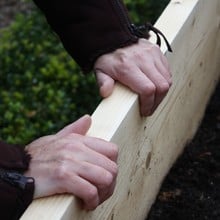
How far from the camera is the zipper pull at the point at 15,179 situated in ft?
4.45

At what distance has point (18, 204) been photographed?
1.38 metres

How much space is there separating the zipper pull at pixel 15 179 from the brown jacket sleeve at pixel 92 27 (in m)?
0.50

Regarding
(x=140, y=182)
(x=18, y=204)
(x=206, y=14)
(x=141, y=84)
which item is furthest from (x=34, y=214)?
(x=206, y=14)

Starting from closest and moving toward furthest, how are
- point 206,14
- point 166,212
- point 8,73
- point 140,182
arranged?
point 140,182 → point 166,212 → point 206,14 → point 8,73

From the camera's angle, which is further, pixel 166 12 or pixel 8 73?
pixel 8 73

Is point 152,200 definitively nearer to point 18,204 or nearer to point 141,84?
point 141,84

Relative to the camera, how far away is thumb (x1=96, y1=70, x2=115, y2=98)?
1.71 m

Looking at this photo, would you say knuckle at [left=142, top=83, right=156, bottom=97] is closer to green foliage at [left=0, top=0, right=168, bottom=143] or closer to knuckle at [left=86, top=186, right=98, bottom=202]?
knuckle at [left=86, top=186, right=98, bottom=202]

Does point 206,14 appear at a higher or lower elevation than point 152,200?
higher

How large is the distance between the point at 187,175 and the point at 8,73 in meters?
1.65

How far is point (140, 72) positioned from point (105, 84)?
9 centimetres

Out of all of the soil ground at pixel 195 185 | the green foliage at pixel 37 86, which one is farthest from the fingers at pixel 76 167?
the green foliage at pixel 37 86

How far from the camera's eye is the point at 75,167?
137 centimetres

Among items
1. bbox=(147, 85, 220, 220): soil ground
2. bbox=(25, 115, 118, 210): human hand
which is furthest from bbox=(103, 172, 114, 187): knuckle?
bbox=(147, 85, 220, 220): soil ground
